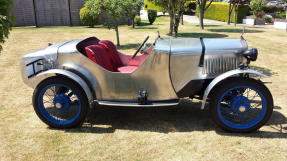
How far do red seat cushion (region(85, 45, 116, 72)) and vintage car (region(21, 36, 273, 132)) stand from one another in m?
0.02

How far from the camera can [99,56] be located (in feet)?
13.8

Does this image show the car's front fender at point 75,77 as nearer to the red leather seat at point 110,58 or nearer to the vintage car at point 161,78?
the vintage car at point 161,78

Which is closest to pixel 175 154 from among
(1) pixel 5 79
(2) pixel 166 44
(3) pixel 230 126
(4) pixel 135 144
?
(4) pixel 135 144

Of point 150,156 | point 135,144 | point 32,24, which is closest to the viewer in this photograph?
point 150,156

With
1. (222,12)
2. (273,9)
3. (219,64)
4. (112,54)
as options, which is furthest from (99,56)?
(273,9)

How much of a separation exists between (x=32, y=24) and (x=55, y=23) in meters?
1.80

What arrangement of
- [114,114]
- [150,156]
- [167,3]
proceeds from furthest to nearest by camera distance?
[167,3]
[114,114]
[150,156]

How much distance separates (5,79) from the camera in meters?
7.09

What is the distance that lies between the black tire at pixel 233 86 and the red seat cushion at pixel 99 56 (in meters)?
1.80

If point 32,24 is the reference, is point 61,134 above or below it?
below

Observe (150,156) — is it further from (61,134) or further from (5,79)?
(5,79)

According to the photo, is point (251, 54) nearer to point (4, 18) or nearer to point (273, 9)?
point (4, 18)

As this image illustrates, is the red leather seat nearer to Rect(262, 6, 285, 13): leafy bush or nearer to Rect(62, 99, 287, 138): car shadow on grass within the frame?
Rect(62, 99, 287, 138): car shadow on grass

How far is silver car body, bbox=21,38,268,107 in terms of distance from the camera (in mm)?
3840
